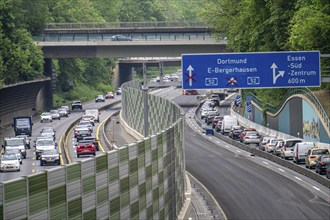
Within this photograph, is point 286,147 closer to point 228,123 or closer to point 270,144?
point 270,144

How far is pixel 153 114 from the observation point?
71438mm

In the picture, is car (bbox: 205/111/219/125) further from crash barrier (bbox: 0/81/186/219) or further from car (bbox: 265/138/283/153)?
crash barrier (bbox: 0/81/186/219)

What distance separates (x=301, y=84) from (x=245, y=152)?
24498mm

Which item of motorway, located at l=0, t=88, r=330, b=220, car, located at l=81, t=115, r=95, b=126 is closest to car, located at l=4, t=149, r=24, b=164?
motorway, located at l=0, t=88, r=330, b=220

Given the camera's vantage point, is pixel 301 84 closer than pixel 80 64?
Yes

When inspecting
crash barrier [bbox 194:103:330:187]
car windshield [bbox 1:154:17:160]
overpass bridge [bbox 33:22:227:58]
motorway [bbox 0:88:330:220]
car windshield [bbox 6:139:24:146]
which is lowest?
motorway [bbox 0:88:330:220]

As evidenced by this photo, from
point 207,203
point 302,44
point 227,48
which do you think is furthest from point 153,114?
point 227,48

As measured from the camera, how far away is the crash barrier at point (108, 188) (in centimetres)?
1734

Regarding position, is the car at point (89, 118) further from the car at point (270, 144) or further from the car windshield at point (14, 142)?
the car at point (270, 144)

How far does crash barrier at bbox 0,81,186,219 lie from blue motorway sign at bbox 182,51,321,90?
17.1 metres

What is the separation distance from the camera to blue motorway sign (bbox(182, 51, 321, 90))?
49094 mm

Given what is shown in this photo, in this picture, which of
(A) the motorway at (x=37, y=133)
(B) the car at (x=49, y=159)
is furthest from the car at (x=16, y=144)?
(B) the car at (x=49, y=159)

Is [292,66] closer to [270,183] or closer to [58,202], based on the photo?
[270,183]

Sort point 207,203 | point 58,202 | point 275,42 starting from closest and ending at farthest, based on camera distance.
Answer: point 58,202, point 207,203, point 275,42
